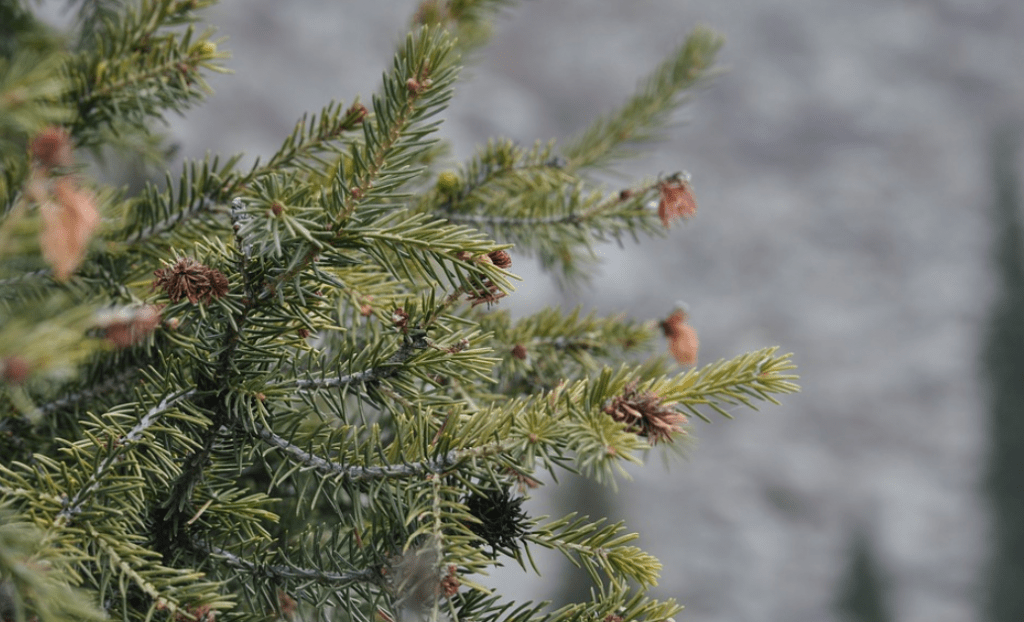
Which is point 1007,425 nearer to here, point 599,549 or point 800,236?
point 800,236

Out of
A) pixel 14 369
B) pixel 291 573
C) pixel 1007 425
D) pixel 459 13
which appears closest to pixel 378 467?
pixel 291 573

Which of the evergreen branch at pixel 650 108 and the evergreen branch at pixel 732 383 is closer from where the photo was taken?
the evergreen branch at pixel 732 383

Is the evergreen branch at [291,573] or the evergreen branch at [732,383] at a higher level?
the evergreen branch at [732,383]

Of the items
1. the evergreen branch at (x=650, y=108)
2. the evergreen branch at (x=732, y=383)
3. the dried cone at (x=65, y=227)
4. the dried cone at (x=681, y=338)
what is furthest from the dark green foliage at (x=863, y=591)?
the dried cone at (x=65, y=227)

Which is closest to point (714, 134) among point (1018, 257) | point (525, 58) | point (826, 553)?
point (525, 58)

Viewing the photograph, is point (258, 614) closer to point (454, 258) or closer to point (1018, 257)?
point (454, 258)

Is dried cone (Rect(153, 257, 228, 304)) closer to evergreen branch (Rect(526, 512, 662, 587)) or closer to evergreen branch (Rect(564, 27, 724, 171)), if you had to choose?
evergreen branch (Rect(526, 512, 662, 587))

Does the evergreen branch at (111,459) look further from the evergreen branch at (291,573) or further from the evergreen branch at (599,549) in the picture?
the evergreen branch at (599,549)
